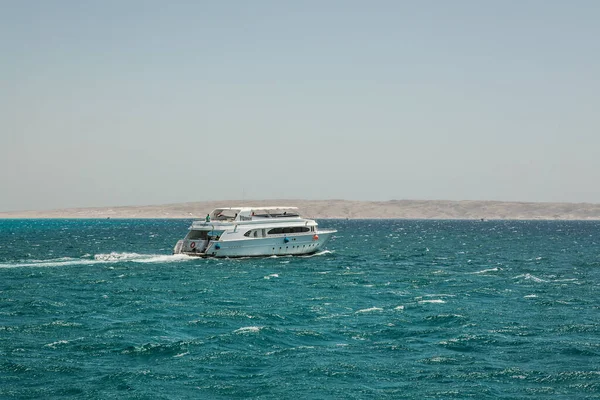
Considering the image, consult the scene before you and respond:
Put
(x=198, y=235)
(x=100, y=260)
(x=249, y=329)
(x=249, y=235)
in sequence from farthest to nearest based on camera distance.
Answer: (x=198, y=235)
(x=249, y=235)
(x=100, y=260)
(x=249, y=329)

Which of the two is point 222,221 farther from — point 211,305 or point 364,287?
point 211,305

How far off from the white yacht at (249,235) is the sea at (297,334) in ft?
37.8

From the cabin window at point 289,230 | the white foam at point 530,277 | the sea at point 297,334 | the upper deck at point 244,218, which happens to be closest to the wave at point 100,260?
the upper deck at point 244,218

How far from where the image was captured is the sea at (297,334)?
85.1 ft

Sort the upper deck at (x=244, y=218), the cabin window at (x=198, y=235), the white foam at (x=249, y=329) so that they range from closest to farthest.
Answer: the white foam at (x=249, y=329), the upper deck at (x=244, y=218), the cabin window at (x=198, y=235)

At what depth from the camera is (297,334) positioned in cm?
3484

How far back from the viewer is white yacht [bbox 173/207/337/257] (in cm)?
7638

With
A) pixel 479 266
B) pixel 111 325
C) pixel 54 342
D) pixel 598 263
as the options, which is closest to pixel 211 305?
pixel 111 325

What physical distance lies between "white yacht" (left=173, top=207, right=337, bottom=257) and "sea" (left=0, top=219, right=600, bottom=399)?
11.5 metres

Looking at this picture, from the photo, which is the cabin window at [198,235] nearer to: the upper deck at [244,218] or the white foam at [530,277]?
the upper deck at [244,218]

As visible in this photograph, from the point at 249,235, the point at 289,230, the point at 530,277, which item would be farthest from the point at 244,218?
the point at 530,277

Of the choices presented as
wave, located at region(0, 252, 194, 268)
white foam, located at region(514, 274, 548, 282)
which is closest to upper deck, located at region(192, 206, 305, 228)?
wave, located at region(0, 252, 194, 268)

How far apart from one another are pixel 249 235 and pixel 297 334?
43.3 m

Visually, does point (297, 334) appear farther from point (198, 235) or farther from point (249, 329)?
point (198, 235)
